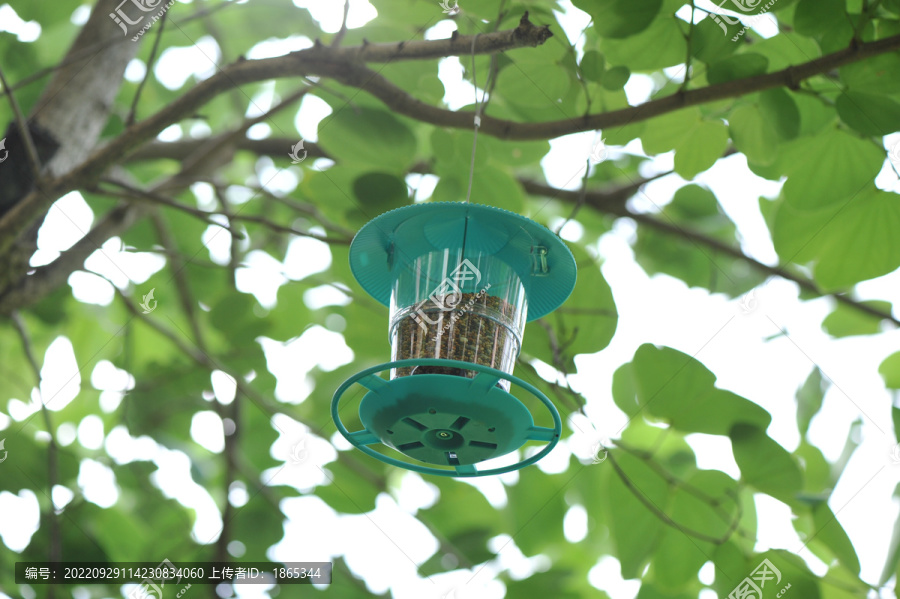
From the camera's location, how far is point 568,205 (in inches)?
96.7

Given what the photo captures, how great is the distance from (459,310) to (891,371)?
1729mm

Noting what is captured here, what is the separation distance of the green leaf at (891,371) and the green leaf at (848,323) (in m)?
0.11

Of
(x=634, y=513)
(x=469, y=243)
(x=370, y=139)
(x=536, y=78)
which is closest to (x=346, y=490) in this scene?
(x=634, y=513)

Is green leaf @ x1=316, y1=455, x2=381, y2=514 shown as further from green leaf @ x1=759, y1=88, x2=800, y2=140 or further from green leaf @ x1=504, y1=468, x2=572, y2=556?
green leaf @ x1=759, y1=88, x2=800, y2=140

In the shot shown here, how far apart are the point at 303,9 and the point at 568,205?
1.05 m

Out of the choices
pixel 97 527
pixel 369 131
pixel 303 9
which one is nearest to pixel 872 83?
pixel 369 131

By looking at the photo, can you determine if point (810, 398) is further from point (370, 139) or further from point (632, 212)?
point (370, 139)

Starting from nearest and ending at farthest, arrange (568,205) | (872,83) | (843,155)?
(872,83), (843,155), (568,205)

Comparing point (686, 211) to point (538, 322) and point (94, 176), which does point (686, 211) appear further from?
point (94, 176)

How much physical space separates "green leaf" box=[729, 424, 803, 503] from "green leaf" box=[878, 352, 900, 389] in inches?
34.5

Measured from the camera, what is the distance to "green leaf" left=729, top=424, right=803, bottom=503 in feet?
5.35

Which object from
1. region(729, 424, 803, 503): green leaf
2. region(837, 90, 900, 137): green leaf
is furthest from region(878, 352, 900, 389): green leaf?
→ region(837, 90, 900, 137): green leaf

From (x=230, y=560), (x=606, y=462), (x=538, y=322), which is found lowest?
(x=230, y=560)

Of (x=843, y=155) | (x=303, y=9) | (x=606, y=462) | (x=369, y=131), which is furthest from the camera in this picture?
(x=303, y=9)
